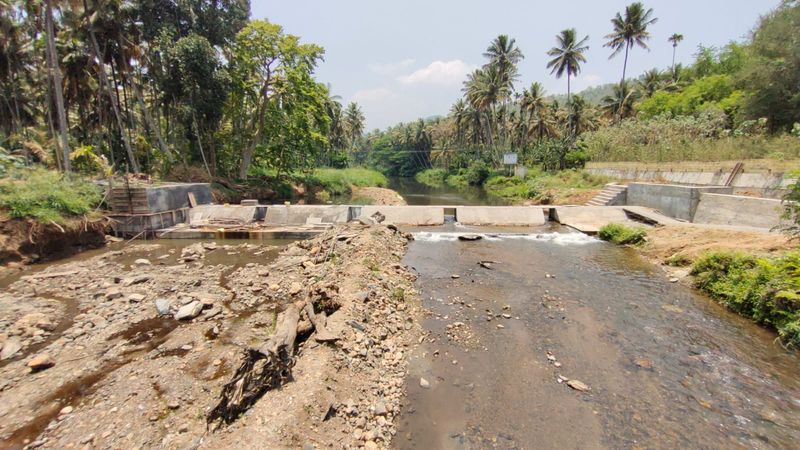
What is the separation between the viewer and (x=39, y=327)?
727cm

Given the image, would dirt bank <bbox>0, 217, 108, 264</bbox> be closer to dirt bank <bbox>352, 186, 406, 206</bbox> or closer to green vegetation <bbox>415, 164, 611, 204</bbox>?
dirt bank <bbox>352, 186, 406, 206</bbox>

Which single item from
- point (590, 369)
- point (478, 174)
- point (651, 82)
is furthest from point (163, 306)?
point (651, 82)

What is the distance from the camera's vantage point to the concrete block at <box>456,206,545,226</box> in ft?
59.5

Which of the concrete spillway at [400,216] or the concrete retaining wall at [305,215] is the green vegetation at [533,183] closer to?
the concrete spillway at [400,216]

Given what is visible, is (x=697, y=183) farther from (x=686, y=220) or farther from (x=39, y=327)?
(x=39, y=327)

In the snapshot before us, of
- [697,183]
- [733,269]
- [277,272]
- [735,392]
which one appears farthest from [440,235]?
[697,183]

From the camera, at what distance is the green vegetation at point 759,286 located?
22.2 ft

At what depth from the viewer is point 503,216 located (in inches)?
722

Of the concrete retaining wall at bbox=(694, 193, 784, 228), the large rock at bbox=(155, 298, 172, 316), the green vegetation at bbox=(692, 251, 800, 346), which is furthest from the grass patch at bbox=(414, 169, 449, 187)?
the large rock at bbox=(155, 298, 172, 316)

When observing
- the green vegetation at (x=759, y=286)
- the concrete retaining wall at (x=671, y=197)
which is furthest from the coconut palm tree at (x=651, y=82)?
the green vegetation at (x=759, y=286)

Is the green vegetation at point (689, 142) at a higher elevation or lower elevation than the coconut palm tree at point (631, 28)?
lower

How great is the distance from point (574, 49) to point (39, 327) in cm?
4581

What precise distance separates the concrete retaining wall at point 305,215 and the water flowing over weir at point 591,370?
860 centimetres

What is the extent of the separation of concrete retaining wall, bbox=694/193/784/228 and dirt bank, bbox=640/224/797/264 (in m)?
1.35
